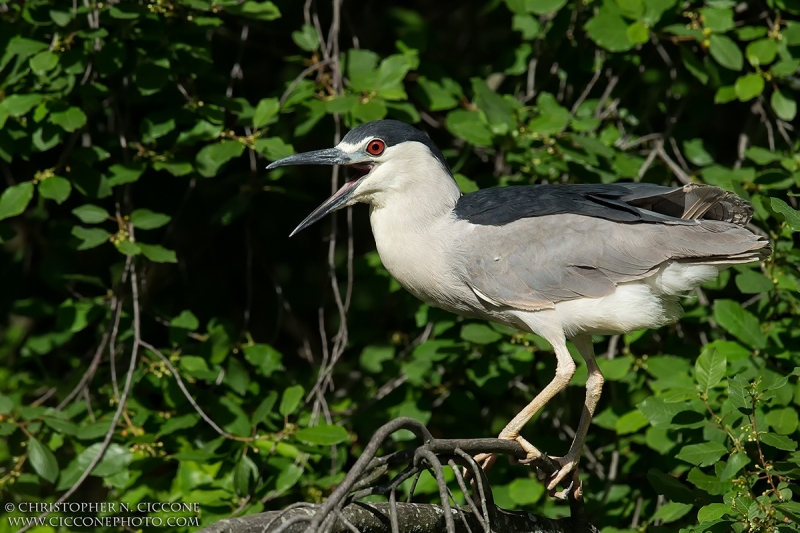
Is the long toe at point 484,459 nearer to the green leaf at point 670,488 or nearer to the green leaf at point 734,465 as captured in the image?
the green leaf at point 670,488

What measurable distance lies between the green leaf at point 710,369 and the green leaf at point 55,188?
7.52ft

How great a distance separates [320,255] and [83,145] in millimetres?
1851

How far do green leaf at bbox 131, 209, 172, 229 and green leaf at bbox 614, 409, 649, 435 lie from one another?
1919 millimetres

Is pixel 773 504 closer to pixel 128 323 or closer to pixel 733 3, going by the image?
pixel 733 3

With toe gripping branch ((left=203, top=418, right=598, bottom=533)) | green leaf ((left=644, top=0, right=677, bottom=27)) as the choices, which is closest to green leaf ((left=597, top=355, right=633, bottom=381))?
toe gripping branch ((left=203, top=418, right=598, bottom=533))

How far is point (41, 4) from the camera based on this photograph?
319 cm

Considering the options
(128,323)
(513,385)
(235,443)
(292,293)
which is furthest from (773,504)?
(292,293)

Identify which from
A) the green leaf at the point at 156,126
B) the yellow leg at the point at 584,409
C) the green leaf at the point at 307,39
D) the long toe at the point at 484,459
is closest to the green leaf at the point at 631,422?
the yellow leg at the point at 584,409

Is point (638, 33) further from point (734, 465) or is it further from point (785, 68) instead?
point (734, 465)

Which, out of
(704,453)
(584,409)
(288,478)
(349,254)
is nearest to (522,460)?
(584,409)

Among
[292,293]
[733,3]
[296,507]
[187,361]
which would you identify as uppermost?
[733,3]

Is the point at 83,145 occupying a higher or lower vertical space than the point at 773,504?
higher

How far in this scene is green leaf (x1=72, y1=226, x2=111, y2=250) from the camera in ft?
10.7

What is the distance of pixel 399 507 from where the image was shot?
2.12 metres
